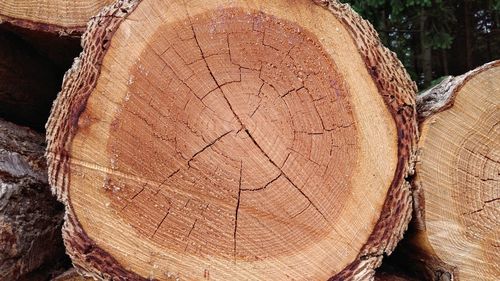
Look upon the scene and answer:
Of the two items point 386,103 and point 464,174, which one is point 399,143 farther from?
point 464,174

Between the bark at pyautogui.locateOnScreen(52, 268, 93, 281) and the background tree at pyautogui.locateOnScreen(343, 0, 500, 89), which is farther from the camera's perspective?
the background tree at pyautogui.locateOnScreen(343, 0, 500, 89)

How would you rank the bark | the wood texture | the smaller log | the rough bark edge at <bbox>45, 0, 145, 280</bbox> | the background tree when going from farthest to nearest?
the background tree → the wood texture → the bark → the smaller log → the rough bark edge at <bbox>45, 0, 145, 280</bbox>

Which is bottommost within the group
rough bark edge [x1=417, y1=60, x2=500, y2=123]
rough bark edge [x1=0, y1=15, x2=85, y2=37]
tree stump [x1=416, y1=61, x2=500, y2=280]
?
tree stump [x1=416, y1=61, x2=500, y2=280]

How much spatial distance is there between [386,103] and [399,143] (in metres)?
0.12

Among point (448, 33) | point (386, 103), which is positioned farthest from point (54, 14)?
point (448, 33)

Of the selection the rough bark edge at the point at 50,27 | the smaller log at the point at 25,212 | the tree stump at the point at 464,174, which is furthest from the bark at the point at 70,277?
the tree stump at the point at 464,174

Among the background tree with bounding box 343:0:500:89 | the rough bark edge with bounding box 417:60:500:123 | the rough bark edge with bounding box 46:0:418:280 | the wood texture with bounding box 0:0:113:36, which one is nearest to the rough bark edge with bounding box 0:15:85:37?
the wood texture with bounding box 0:0:113:36

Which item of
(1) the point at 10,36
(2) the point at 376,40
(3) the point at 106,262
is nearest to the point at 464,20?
(2) the point at 376,40

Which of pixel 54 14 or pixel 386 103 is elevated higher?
pixel 54 14

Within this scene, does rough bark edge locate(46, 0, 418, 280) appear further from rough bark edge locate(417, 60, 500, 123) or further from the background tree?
the background tree

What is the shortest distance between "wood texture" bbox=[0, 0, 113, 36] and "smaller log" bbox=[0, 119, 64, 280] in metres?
0.40

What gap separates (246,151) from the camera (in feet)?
4.98

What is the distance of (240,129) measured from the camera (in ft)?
4.96

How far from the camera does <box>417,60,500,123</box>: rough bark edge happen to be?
1661 millimetres
